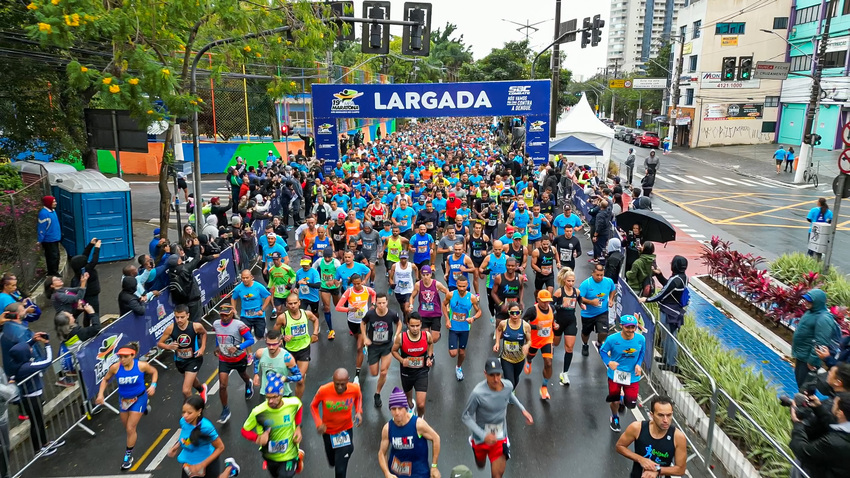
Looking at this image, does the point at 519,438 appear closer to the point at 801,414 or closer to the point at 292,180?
the point at 801,414

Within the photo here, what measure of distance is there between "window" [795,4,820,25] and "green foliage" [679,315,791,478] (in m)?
48.9

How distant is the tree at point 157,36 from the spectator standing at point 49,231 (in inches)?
83.0

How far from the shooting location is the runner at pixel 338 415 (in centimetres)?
602

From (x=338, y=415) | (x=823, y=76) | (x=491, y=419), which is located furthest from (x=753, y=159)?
(x=338, y=415)

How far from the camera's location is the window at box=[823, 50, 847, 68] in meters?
42.2

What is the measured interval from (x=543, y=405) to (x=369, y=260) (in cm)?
524

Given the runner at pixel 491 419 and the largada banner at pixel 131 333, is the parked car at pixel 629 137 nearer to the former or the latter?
the largada banner at pixel 131 333

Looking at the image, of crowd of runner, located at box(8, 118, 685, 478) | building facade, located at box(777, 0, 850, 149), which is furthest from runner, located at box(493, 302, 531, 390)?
building facade, located at box(777, 0, 850, 149)

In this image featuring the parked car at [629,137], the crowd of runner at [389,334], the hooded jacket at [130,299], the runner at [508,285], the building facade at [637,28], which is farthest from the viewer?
the building facade at [637,28]

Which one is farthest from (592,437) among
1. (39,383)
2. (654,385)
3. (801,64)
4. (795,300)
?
(801,64)

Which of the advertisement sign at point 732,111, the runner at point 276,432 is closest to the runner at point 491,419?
the runner at point 276,432

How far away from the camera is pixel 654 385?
28.8ft

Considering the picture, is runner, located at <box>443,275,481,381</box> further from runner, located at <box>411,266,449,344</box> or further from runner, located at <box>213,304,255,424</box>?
Result: runner, located at <box>213,304,255,424</box>

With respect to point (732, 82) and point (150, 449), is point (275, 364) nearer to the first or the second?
point (150, 449)
